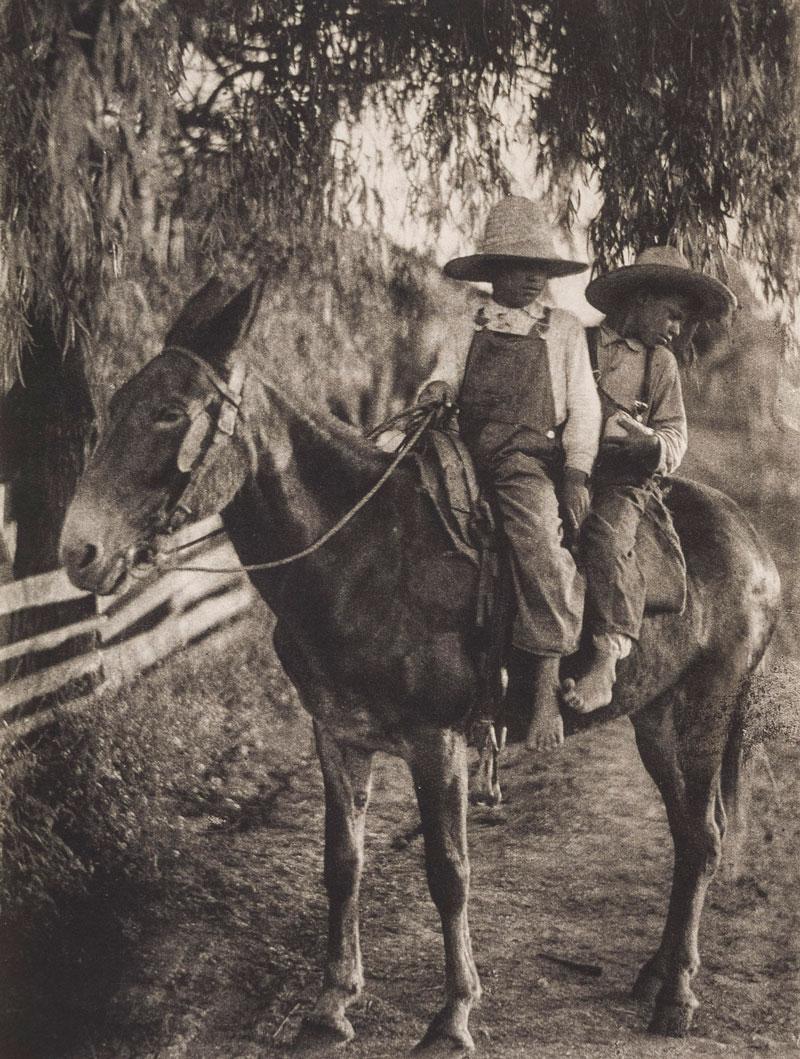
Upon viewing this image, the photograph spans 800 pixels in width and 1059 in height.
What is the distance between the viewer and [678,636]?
11.4 ft

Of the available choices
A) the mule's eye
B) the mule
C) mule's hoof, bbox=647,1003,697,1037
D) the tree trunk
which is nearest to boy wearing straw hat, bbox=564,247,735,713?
the mule

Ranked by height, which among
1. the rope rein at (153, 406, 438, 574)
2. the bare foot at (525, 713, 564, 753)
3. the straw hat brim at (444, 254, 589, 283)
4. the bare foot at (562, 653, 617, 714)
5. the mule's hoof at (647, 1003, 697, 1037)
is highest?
the straw hat brim at (444, 254, 589, 283)

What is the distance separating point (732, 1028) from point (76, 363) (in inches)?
119

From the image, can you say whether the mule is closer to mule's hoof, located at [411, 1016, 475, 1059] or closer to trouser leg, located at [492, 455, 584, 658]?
mule's hoof, located at [411, 1016, 475, 1059]

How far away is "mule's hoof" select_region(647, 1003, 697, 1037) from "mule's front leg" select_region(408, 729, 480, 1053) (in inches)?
23.5

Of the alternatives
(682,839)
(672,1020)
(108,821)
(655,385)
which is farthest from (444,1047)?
(655,385)

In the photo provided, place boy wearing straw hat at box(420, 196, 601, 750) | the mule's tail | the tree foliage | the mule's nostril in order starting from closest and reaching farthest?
1. the mule's nostril
2. boy wearing straw hat at box(420, 196, 601, 750)
3. the tree foliage
4. the mule's tail

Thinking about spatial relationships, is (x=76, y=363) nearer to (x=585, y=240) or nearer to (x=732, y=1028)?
(x=585, y=240)

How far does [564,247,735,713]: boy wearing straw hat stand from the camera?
3.18m

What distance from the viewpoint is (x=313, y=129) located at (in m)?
3.46

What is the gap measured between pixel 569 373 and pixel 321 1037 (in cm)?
216

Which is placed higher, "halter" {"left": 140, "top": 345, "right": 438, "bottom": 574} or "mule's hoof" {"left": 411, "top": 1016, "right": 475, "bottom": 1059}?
"halter" {"left": 140, "top": 345, "right": 438, "bottom": 574}

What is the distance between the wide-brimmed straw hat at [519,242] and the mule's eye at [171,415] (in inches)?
41.9

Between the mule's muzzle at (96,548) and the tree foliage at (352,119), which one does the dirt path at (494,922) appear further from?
the tree foliage at (352,119)
